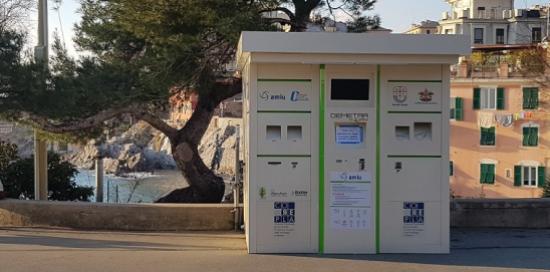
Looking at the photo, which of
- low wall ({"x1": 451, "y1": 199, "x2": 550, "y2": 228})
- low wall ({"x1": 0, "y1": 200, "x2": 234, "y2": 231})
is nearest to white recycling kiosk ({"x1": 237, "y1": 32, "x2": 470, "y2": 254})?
low wall ({"x1": 0, "y1": 200, "x2": 234, "y2": 231})

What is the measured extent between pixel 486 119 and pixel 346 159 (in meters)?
48.7

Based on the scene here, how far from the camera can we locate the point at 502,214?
11.7 m

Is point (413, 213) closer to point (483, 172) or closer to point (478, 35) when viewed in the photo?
point (483, 172)

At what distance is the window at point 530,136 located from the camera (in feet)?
179

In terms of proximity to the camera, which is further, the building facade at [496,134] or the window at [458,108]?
the window at [458,108]

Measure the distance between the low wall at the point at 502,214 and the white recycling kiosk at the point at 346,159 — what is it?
8.57ft

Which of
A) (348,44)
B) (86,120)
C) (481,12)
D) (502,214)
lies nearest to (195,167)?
(86,120)

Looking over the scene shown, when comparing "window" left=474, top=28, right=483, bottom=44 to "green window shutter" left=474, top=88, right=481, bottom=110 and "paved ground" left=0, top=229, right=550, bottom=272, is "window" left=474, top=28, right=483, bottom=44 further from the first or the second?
"paved ground" left=0, top=229, right=550, bottom=272

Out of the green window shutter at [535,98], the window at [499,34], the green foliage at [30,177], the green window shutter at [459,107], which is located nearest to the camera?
the green foliage at [30,177]

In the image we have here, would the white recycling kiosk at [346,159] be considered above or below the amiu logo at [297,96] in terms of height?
below

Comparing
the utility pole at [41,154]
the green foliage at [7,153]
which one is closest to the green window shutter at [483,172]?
the green foliage at [7,153]

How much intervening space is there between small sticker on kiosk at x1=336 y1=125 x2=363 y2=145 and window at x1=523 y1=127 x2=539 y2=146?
4833cm

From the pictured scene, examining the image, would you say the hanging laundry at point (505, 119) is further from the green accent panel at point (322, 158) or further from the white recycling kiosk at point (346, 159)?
the green accent panel at point (322, 158)

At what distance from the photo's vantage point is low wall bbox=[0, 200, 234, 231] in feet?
36.2
